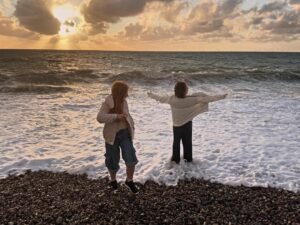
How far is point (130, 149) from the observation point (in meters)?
5.80

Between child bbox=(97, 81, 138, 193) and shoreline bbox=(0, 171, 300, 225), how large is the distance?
0.52 meters

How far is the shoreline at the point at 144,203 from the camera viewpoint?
503 cm

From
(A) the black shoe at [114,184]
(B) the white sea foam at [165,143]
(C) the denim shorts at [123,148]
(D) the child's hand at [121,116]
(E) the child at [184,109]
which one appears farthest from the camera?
(E) the child at [184,109]

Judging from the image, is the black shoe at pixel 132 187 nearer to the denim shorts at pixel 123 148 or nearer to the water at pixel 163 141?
the denim shorts at pixel 123 148

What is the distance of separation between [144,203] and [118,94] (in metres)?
1.72

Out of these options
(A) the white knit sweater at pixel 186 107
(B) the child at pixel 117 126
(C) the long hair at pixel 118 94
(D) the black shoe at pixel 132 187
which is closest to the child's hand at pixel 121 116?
(B) the child at pixel 117 126

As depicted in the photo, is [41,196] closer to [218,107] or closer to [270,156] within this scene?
[270,156]

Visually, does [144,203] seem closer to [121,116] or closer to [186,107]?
[121,116]

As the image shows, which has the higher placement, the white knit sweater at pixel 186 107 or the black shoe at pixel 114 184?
the white knit sweater at pixel 186 107

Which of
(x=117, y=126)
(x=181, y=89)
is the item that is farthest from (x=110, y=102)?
(x=181, y=89)

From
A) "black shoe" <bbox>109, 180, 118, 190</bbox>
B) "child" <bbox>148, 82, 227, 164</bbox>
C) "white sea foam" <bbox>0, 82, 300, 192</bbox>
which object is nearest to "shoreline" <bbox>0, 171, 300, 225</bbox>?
"black shoe" <bbox>109, 180, 118, 190</bbox>

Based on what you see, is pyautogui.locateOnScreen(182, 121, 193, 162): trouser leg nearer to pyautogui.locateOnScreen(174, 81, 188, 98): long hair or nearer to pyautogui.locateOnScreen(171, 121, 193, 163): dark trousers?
pyautogui.locateOnScreen(171, 121, 193, 163): dark trousers

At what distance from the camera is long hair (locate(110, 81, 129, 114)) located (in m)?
5.56

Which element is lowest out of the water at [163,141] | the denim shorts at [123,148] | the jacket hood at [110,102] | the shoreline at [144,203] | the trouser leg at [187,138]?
the water at [163,141]
